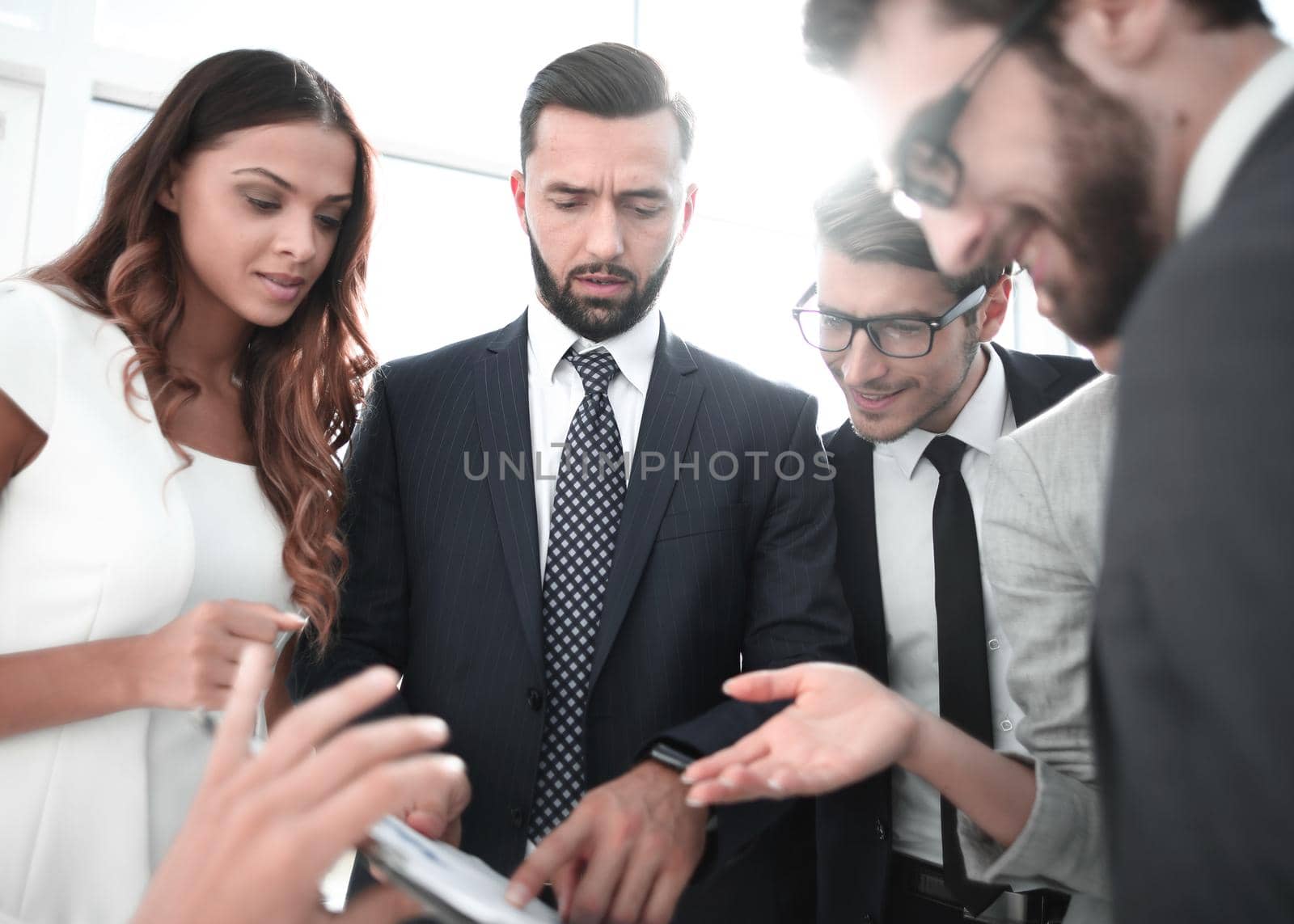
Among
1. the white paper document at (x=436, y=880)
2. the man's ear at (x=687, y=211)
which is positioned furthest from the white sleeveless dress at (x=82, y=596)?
the man's ear at (x=687, y=211)

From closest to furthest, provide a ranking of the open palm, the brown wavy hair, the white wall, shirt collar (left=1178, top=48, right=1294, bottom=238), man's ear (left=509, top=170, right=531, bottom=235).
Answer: shirt collar (left=1178, top=48, right=1294, bottom=238)
the open palm
the brown wavy hair
man's ear (left=509, top=170, right=531, bottom=235)
the white wall

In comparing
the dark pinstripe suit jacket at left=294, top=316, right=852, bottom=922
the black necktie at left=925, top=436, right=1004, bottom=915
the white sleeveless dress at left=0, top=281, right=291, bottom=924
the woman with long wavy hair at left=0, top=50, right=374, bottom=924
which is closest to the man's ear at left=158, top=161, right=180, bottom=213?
the woman with long wavy hair at left=0, top=50, right=374, bottom=924

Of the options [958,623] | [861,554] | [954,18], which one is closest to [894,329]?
[861,554]

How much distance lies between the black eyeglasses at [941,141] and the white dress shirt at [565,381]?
3.40 feet

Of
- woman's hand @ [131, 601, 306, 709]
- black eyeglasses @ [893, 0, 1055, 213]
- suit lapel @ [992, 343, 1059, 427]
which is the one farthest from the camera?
suit lapel @ [992, 343, 1059, 427]

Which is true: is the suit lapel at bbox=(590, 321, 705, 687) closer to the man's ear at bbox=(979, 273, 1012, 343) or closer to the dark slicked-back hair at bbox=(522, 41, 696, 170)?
the dark slicked-back hair at bbox=(522, 41, 696, 170)

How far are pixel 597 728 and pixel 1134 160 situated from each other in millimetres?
1266

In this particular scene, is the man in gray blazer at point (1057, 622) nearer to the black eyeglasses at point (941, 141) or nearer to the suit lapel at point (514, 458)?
the black eyeglasses at point (941, 141)

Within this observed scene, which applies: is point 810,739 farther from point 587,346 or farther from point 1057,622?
point 587,346

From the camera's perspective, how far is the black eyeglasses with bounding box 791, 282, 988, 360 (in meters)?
1.97

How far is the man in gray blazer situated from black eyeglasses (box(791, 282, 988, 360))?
0.54 m

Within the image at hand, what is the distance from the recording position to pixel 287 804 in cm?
74

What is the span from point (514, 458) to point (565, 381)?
23 cm

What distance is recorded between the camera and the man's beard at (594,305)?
193cm
